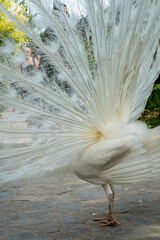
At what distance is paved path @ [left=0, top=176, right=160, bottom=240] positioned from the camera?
3.80 meters

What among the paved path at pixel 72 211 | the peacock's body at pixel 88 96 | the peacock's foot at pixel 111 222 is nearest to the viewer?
the peacock's body at pixel 88 96

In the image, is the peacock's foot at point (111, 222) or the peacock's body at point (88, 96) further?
the peacock's foot at point (111, 222)

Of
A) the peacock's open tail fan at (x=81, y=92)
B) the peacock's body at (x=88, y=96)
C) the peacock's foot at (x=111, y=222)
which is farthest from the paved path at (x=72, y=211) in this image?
the peacock's open tail fan at (x=81, y=92)

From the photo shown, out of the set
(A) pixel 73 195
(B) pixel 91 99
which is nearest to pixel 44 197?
(A) pixel 73 195

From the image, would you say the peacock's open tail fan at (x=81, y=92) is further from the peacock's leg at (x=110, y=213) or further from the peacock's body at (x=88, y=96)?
the peacock's leg at (x=110, y=213)

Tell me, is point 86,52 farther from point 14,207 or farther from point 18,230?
point 14,207

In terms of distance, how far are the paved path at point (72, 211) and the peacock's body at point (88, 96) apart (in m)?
0.34

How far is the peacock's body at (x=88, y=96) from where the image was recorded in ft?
10.7

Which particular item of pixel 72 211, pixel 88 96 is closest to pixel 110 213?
pixel 72 211

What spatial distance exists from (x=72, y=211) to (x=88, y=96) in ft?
5.62

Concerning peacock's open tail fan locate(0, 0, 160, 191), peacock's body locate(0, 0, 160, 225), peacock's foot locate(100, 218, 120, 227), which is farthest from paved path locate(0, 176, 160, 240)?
peacock's open tail fan locate(0, 0, 160, 191)

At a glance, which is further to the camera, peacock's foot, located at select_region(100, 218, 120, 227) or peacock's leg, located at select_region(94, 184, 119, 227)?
peacock's foot, located at select_region(100, 218, 120, 227)

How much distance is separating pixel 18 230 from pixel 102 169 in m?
1.29

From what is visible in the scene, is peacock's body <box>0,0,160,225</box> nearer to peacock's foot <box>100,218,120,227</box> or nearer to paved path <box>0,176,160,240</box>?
peacock's foot <box>100,218,120,227</box>
